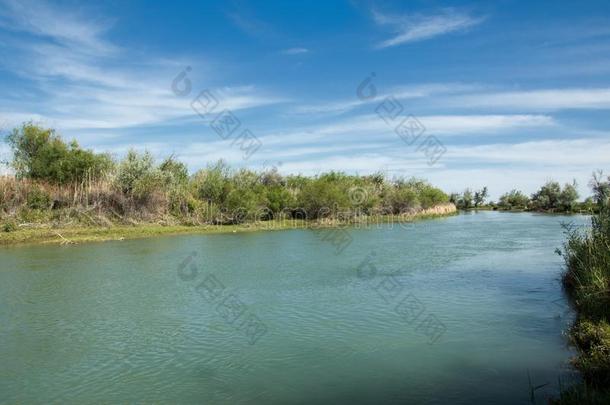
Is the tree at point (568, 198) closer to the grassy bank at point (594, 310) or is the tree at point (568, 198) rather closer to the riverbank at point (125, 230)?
the riverbank at point (125, 230)

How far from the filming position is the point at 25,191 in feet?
129

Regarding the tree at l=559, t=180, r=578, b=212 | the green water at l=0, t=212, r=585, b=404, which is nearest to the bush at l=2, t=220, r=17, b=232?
the green water at l=0, t=212, r=585, b=404

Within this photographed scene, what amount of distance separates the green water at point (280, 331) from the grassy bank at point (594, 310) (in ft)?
1.77

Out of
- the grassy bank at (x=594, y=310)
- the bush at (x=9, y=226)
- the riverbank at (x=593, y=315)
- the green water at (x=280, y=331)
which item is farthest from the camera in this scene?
the bush at (x=9, y=226)

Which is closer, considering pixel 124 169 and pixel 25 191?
pixel 25 191

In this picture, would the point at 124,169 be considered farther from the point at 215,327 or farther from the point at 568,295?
the point at 568,295

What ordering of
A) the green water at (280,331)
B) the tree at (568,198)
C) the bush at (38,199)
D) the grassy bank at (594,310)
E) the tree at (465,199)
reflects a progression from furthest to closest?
1. the tree at (465,199)
2. the tree at (568,198)
3. the bush at (38,199)
4. the green water at (280,331)
5. the grassy bank at (594,310)

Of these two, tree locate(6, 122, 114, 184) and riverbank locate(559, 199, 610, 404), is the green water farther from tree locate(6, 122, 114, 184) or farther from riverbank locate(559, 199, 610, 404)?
tree locate(6, 122, 114, 184)

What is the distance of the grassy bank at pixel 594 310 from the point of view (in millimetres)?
7477

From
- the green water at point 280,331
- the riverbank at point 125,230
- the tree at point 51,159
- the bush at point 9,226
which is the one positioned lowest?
the green water at point 280,331

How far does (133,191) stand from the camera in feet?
143

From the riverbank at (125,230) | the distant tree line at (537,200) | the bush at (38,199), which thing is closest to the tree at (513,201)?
the distant tree line at (537,200)

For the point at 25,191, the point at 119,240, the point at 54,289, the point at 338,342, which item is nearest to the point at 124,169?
the point at 25,191

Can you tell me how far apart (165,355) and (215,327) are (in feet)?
7.73
